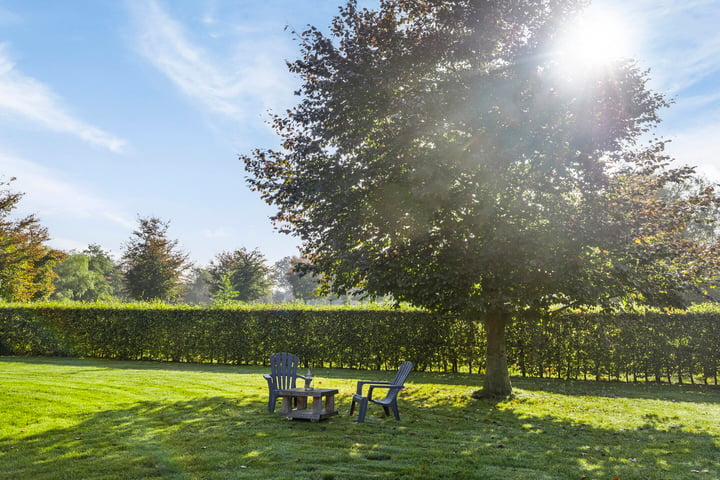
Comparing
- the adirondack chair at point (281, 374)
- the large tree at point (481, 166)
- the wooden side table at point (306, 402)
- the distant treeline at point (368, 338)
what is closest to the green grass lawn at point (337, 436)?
the wooden side table at point (306, 402)

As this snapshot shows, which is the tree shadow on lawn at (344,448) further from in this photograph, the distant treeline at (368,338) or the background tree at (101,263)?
the background tree at (101,263)

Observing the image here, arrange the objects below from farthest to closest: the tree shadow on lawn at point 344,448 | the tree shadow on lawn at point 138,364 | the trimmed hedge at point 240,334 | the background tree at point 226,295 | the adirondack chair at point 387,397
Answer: the background tree at point 226,295
the trimmed hedge at point 240,334
the tree shadow on lawn at point 138,364
the adirondack chair at point 387,397
the tree shadow on lawn at point 344,448

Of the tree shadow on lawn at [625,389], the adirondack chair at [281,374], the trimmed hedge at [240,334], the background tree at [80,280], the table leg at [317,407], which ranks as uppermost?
the background tree at [80,280]

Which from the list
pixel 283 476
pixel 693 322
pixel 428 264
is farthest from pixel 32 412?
pixel 693 322

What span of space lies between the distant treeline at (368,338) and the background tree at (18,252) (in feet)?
40.6

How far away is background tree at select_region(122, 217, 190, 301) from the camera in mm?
37281

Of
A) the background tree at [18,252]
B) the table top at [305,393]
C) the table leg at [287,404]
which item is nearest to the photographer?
the table top at [305,393]

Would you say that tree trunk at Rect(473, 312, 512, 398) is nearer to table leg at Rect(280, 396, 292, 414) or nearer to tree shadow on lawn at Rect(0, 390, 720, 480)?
tree shadow on lawn at Rect(0, 390, 720, 480)

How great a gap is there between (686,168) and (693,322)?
22.4ft

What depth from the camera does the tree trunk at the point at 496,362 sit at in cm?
1138

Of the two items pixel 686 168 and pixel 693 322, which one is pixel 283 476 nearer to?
pixel 686 168

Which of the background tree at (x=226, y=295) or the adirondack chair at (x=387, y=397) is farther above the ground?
the background tree at (x=226, y=295)

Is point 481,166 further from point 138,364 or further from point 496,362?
point 138,364

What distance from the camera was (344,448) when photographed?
6391 mm
